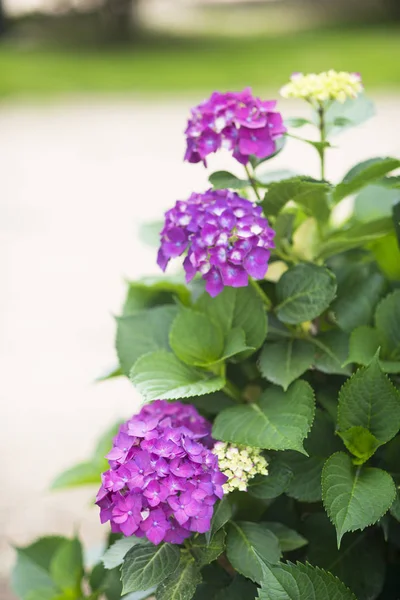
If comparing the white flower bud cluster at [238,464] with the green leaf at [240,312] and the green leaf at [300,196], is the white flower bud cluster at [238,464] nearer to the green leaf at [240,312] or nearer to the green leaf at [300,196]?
the green leaf at [240,312]

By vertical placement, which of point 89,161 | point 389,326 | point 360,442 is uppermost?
point 89,161

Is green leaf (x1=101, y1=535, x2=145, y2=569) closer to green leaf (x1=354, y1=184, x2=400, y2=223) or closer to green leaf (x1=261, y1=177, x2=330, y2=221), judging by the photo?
green leaf (x1=261, y1=177, x2=330, y2=221)

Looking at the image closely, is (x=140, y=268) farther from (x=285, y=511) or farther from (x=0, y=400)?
(x=285, y=511)

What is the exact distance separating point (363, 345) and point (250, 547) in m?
0.29

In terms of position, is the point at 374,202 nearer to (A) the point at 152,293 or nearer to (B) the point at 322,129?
(B) the point at 322,129

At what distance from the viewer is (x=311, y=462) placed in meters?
1.03

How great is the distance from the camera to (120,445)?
3.05 ft

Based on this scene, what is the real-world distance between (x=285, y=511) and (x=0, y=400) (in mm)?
2023

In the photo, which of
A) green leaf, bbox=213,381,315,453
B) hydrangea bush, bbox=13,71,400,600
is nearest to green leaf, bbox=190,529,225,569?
hydrangea bush, bbox=13,71,400,600

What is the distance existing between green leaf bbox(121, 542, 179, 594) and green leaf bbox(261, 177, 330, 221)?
1.46ft

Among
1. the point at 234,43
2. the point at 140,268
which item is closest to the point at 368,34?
the point at 234,43

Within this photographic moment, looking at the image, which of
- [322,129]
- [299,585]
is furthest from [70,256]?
[299,585]

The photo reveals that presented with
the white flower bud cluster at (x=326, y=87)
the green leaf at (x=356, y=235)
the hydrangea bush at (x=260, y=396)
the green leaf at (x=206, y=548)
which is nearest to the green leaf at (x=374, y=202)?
the hydrangea bush at (x=260, y=396)

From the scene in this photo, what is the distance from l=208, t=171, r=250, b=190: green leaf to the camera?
1080 millimetres
